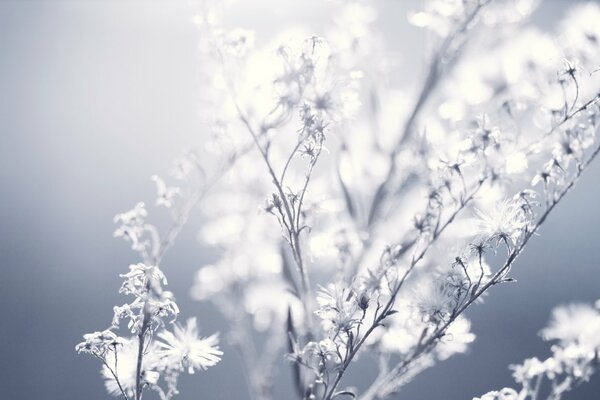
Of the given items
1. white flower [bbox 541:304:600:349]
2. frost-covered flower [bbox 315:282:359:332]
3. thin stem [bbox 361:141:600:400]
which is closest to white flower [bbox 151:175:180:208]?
frost-covered flower [bbox 315:282:359:332]

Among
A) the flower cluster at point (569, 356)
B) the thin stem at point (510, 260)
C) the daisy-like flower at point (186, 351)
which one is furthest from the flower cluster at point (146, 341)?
the flower cluster at point (569, 356)

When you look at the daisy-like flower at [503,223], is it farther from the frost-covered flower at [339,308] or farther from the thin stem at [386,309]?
the frost-covered flower at [339,308]

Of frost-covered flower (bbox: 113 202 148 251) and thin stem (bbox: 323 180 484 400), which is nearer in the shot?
thin stem (bbox: 323 180 484 400)

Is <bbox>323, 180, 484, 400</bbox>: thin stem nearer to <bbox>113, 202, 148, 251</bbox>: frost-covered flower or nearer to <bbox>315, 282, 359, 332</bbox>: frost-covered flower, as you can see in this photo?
<bbox>315, 282, 359, 332</bbox>: frost-covered flower

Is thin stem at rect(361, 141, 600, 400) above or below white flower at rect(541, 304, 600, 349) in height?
above

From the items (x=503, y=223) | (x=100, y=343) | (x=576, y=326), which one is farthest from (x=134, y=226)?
(x=576, y=326)

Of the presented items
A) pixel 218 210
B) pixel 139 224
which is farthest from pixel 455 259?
pixel 218 210

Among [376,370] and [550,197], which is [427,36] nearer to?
[550,197]

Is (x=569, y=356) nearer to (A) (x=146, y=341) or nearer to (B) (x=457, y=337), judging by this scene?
(B) (x=457, y=337)
